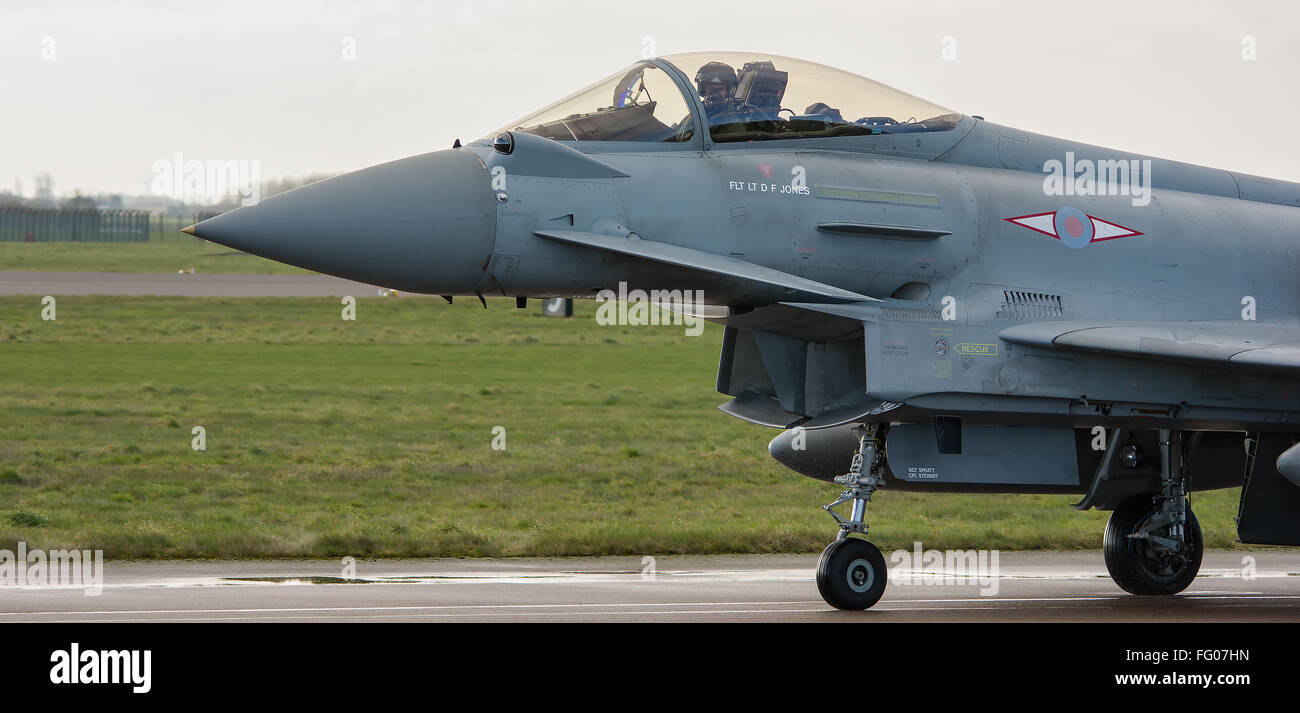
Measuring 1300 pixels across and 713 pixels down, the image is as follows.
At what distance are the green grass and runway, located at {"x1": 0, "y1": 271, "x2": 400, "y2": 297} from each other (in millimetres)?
1781

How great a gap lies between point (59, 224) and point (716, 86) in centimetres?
9615

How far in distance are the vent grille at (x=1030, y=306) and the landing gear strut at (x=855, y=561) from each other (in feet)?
4.66

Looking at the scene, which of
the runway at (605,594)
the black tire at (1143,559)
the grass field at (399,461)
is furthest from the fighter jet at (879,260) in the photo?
the grass field at (399,461)

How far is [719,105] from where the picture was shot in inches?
424

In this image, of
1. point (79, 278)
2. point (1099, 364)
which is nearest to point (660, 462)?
point (1099, 364)

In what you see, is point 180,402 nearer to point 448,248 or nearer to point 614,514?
point 614,514

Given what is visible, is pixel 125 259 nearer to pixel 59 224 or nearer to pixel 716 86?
pixel 59 224

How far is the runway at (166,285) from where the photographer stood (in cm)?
4972

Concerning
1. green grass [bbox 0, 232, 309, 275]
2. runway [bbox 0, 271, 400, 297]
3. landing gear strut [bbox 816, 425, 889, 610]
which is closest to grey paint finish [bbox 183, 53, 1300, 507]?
landing gear strut [bbox 816, 425, 889, 610]

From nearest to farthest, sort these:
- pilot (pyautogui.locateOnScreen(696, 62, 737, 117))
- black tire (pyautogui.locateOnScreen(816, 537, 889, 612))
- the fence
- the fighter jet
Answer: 1. the fighter jet
2. pilot (pyautogui.locateOnScreen(696, 62, 737, 117))
3. black tire (pyautogui.locateOnScreen(816, 537, 889, 612))
4. the fence

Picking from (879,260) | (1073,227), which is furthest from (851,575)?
(1073,227)

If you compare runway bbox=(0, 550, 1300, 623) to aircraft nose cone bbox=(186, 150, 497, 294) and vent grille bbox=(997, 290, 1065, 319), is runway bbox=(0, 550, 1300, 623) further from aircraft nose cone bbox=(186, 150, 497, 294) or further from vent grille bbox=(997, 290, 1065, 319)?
aircraft nose cone bbox=(186, 150, 497, 294)

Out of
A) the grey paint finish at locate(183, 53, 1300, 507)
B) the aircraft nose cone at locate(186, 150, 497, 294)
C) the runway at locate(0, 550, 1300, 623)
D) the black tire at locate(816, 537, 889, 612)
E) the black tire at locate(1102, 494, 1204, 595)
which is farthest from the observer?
the black tire at locate(1102, 494, 1204, 595)

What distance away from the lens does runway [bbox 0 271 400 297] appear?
1957 inches
